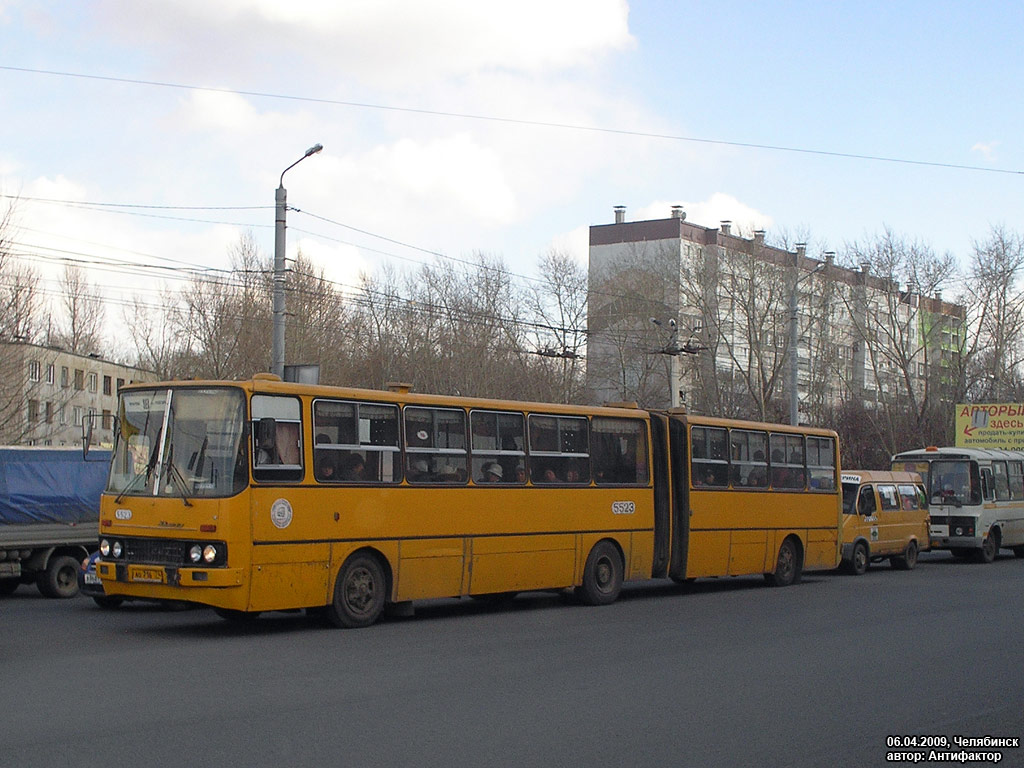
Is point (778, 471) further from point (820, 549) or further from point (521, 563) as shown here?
point (521, 563)

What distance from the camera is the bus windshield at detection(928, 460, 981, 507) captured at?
3241 cm

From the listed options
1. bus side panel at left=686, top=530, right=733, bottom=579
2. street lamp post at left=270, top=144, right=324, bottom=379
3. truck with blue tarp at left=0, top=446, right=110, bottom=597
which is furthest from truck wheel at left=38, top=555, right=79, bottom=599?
bus side panel at left=686, top=530, right=733, bottom=579

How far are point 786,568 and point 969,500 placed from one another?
11.3m

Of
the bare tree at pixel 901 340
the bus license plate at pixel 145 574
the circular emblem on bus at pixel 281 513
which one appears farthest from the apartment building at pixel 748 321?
the bus license plate at pixel 145 574

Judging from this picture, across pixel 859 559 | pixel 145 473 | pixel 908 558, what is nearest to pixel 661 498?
pixel 859 559

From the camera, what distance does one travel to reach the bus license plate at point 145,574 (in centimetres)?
1362

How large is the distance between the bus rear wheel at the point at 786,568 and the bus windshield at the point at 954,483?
10773 mm

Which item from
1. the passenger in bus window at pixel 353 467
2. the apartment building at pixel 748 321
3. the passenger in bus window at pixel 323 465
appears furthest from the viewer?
the apartment building at pixel 748 321

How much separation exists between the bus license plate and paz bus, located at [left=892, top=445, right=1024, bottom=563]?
2359 cm

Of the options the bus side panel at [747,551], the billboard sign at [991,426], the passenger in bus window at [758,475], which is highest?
the billboard sign at [991,426]

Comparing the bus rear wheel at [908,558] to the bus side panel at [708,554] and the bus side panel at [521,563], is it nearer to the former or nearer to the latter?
the bus side panel at [708,554]

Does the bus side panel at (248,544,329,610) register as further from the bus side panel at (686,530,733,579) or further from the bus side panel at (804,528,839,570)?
the bus side panel at (804,528,839,570)

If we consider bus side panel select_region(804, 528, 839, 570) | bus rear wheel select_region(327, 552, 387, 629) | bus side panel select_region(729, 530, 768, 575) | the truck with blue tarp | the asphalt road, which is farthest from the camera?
bus side panel select_region(804, 528, 839, 570)

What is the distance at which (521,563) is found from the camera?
56.8 ft
